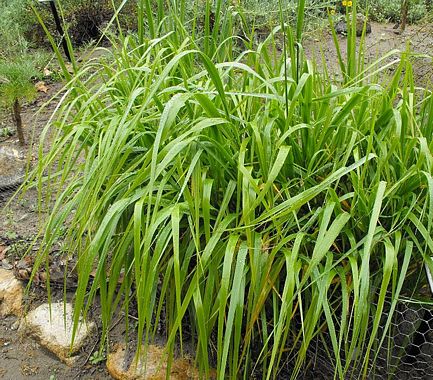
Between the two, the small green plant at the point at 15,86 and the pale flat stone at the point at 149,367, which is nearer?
the pale flat stone at the point at 149,367

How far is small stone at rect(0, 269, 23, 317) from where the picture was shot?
2510 millimetres

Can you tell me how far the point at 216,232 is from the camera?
1.58 m

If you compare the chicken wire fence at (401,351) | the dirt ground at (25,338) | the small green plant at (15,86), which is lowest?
the dirt ground at (25,338)

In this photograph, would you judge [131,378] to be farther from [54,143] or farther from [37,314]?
[54,143]

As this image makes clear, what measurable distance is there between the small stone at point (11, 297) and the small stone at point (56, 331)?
106 millimetres

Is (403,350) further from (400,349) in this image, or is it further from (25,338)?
(25,338)

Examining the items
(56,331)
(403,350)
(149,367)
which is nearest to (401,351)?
(403,350)

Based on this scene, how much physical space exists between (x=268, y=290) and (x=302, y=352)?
185mm

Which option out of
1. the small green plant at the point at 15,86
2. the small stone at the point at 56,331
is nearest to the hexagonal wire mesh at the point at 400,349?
the small stone at the point at 56,331

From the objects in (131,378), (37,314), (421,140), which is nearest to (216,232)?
(421,140)

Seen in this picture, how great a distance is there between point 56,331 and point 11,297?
32 cm

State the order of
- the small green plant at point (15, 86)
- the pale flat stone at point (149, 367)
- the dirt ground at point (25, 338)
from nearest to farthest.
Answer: the pale flat stone at point (149, 367) < the dirt ground at point (25, 338) < the small green plant at point (15, 86)

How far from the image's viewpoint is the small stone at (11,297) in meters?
2.51

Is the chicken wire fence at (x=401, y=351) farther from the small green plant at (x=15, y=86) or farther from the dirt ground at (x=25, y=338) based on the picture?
the small green plant at (x=15, y=86)
